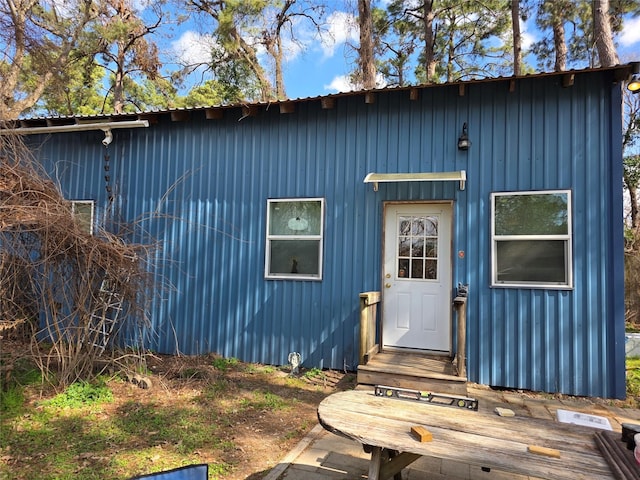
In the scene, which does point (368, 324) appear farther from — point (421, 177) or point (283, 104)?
point (283, 104)

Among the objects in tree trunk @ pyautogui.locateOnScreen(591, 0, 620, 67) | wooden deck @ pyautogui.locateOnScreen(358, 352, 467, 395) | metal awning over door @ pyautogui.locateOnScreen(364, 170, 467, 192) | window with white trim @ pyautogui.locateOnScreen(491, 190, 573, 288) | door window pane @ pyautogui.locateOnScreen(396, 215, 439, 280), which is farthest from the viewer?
tree trunk @ pyautogui.locateOnScreen(591, 0, 620, 67)

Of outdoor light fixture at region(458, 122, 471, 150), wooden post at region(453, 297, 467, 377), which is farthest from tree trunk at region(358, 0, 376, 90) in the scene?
wooden post at region(453, 297, 467, 377)

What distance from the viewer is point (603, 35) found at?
31.1 ft

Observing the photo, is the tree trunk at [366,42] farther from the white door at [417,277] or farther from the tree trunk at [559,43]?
the white door at [417,277]

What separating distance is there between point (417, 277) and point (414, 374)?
1385 mm

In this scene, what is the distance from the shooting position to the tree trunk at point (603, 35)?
9.48 m

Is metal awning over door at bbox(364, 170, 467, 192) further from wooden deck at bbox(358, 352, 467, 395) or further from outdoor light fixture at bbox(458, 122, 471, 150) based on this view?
wooden deck at bbox(358, 352, 467, 395)

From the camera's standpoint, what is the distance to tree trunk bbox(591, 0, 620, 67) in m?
9.48

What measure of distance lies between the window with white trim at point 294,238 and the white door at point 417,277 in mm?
969

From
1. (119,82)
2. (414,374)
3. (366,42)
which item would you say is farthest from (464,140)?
(119,82)

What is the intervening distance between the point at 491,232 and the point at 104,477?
450 cm

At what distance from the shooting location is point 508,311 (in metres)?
4.74

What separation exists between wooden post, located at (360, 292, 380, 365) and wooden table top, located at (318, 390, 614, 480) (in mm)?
2094

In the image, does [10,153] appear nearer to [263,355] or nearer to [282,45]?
[263,355]
